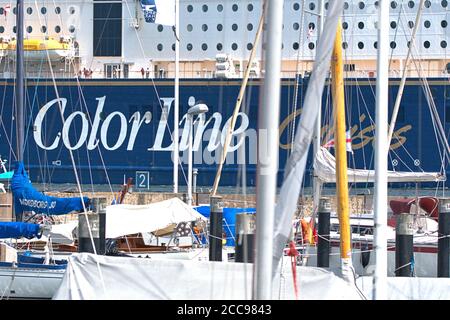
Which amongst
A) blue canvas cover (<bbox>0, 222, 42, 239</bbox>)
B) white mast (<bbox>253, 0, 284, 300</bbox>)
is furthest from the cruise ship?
white mast (<bbox>253, 0, 284, 300</bbox>)

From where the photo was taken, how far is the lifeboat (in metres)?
29.6

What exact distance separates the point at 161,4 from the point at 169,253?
837 centimetres

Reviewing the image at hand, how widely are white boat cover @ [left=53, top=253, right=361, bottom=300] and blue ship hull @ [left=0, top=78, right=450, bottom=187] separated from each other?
62.0ft

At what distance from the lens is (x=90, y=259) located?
9.30 meters

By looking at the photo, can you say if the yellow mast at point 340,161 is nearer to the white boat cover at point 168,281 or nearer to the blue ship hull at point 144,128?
the white boat cover at point 168,281

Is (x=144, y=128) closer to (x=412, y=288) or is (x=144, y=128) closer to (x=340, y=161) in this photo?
(x=340, y=161)

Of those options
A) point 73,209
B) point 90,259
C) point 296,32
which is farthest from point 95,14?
point 90,259

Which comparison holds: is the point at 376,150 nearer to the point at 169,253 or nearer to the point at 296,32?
the point at 169,253

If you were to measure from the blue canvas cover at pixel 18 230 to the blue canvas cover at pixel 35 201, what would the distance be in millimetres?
1538

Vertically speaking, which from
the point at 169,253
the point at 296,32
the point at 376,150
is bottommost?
the point at 169,253

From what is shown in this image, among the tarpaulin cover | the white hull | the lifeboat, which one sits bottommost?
the white hull

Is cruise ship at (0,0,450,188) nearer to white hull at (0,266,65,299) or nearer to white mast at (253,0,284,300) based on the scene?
white hull at (0,266,65,299)

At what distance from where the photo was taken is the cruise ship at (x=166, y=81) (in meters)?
28.3

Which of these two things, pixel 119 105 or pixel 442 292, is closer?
pixel 442 292
